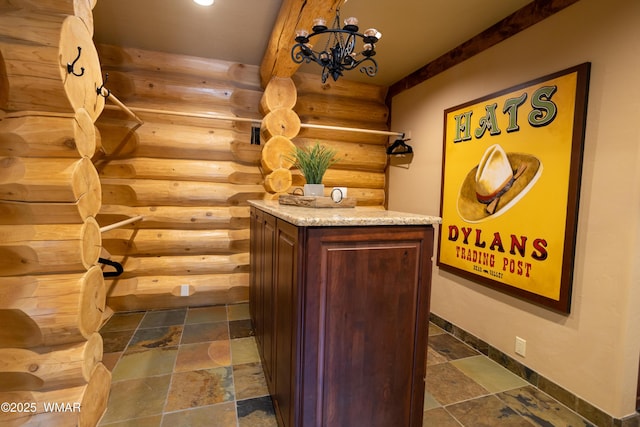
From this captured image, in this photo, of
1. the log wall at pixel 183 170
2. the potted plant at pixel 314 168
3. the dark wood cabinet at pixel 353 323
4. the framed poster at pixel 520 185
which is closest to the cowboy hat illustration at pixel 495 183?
the framed poster at pixel 520 185

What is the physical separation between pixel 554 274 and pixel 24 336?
2.88 metres

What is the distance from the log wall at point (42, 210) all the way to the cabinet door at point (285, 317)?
0.92m

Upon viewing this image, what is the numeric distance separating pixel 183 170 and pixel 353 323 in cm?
261

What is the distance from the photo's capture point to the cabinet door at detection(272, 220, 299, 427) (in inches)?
51.1

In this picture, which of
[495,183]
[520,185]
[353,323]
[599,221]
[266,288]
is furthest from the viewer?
[495,183]

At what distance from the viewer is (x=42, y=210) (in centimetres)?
135

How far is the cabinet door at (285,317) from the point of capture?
1298mm

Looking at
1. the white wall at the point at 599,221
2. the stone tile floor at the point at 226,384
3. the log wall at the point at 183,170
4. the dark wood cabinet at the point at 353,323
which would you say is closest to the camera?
the dark wood cabinet at the point at 353,323

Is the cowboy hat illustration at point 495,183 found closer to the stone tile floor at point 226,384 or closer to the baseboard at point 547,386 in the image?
the baseboard at point 547,386

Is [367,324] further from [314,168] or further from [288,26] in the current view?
[288,26]

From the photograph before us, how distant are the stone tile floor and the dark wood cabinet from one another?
19.9 inches

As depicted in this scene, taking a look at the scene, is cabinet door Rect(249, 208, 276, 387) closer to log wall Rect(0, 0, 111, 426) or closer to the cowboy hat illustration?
log wall Rect(0, 0, 111, 426)

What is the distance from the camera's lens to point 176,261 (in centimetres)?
317

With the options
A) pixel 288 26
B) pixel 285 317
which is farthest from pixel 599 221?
pixel 288 26
